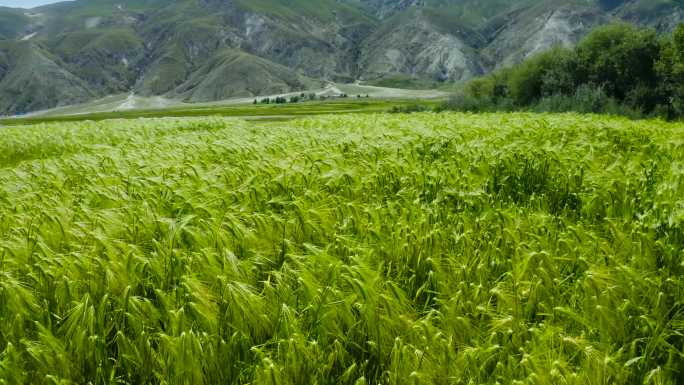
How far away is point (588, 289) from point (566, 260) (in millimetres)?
754

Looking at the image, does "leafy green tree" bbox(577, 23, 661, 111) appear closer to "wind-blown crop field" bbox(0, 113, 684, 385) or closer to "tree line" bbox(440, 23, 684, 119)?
"tree line" bbox(440, 23, 684, 119)

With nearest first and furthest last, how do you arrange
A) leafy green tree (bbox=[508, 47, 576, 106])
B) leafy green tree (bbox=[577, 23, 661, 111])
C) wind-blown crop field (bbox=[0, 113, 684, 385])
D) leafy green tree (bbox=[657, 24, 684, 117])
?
wind-blown crop field (bbox=[0, 113, 684, 385]) < leafy green tree (bbox=[657, 24, 684, 117]) < leafy green tree (bbox=[577, 23, 661, 111]) < leafy green tree (bbox=[508, 47, 576, 106])

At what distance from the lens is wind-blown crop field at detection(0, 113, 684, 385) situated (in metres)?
3.36

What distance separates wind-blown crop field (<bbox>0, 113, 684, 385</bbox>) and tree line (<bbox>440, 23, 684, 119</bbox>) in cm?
6497

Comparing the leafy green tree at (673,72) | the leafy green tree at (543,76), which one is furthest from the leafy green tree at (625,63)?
the leafy green tree at (543,76)

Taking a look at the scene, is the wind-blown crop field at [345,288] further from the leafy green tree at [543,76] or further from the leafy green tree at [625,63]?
the leafy green tree at [543,76]

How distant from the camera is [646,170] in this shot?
25.0ft

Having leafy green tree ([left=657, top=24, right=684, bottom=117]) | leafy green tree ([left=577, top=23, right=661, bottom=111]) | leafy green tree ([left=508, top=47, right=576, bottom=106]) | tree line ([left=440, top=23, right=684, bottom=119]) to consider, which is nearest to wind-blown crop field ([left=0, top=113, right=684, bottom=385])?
tree line ([left=440, top=23, right=684, bottom=119])

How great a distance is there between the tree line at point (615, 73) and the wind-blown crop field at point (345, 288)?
213 feet

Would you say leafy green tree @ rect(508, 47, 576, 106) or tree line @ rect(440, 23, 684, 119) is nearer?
tree line @ rect(440, 23, 684, 119)

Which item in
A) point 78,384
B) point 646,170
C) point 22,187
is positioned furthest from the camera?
point 22,187

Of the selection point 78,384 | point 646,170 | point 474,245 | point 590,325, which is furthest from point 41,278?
point 646,170

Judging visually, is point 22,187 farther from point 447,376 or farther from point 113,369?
point 447,376

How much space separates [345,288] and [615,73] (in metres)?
92.0
